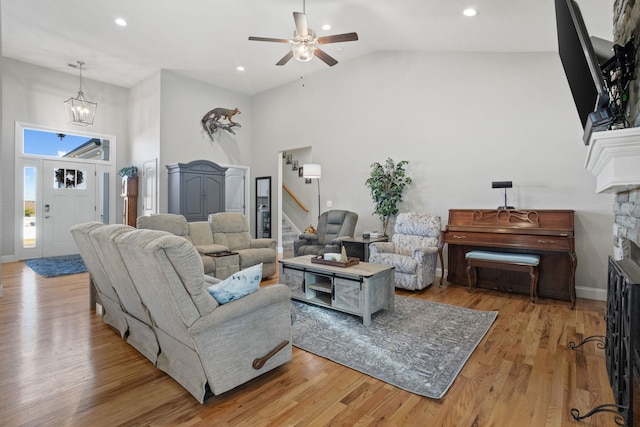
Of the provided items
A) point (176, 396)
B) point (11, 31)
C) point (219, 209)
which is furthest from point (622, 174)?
point (11, 31)

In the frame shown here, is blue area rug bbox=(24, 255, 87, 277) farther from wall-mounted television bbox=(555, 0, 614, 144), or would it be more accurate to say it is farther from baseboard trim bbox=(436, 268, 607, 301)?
baseboard trim bbox=(436, 268, 607, 301)

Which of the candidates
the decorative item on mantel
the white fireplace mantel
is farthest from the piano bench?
the decorative item on mantel

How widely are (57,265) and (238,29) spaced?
17.2ft

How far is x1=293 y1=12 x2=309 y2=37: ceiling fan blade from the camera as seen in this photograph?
3451mm

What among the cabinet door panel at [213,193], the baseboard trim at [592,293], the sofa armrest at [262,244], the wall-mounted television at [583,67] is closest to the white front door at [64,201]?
the cabinet door panel at [213,193]

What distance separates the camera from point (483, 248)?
4512 mm

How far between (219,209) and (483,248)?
207 inches

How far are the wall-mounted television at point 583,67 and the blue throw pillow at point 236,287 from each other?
7.14 feet

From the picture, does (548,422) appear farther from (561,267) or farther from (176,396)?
(561,267)

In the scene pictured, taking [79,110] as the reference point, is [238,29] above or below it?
above

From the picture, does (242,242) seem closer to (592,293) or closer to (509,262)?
(509,262)

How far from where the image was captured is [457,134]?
4957 millimetres

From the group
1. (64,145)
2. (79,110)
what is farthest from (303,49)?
(64,145)

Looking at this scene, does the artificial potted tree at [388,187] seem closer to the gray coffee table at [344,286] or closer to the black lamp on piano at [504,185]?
the black lamp on piano at [504,185]
